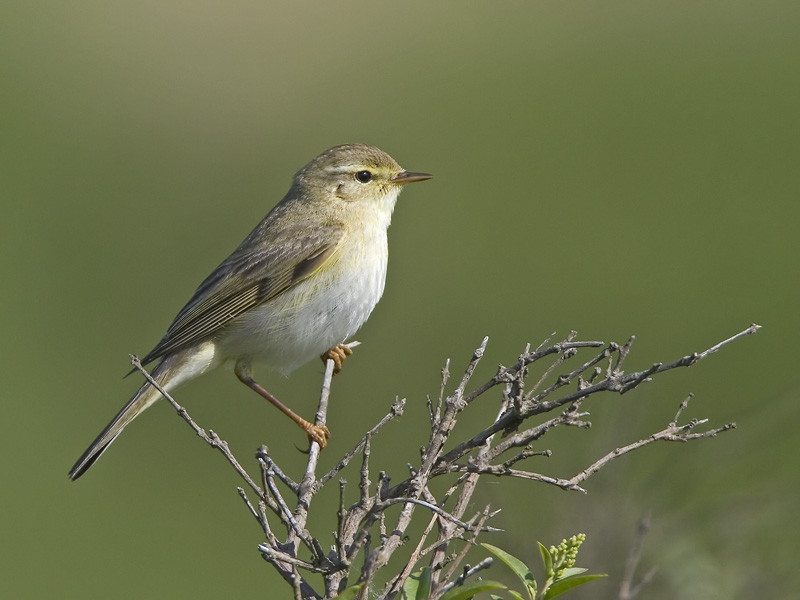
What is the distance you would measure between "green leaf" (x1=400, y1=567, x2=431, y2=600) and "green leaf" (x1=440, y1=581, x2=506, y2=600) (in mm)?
37

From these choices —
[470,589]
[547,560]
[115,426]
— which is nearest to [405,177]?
[115,426]

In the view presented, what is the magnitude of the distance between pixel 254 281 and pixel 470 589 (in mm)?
2828

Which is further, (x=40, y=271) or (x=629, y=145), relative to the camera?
(x=629, y=145)

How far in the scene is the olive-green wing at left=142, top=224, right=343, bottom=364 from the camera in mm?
4230

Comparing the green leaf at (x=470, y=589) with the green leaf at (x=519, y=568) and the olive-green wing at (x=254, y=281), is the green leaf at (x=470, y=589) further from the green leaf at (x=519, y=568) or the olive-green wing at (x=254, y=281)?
the olive-green wing at (x=254, y=281)

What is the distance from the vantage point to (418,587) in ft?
5.70

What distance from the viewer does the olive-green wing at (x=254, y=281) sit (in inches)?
167

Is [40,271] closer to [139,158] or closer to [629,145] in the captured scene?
[139,158]

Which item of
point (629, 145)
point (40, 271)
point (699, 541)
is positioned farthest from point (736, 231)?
point (699, 541)

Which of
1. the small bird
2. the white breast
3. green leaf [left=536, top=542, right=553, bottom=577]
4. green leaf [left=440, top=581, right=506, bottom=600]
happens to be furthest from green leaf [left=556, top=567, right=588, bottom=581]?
the white breast

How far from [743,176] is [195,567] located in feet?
23.0

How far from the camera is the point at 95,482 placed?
8.05 m

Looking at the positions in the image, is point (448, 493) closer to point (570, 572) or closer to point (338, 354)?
point (570, 572)

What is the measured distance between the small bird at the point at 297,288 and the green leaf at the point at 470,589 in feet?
7.31
